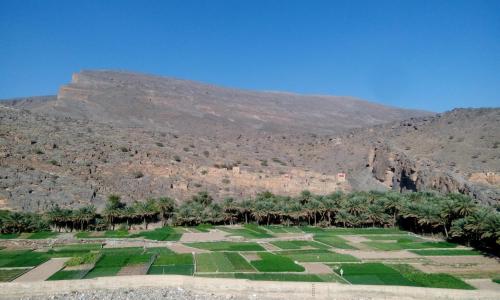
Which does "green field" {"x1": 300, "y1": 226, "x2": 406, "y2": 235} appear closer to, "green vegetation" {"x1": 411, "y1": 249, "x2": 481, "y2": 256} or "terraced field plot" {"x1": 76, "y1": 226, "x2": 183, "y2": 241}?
"green vegetation" {"x1": 411, "y1": 249, "x2": 481, "y2": 256}

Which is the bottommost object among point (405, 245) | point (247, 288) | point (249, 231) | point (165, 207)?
point (247, 288)

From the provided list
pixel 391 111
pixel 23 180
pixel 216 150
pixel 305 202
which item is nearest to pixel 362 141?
pixel 216 150

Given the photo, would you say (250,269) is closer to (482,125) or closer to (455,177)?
(455,177)

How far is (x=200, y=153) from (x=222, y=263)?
5215 cm

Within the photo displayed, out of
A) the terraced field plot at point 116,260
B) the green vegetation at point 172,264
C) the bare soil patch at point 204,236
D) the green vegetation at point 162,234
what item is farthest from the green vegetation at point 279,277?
the green vegetation at point 162,234

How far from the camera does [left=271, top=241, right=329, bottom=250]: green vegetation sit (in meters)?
43.2

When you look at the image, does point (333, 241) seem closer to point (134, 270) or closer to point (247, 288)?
point (247, 288)

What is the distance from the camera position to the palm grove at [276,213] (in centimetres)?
4900

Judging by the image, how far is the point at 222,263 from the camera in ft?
117

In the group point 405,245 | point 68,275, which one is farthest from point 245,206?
point 68,275

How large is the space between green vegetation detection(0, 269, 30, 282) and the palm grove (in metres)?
17.4

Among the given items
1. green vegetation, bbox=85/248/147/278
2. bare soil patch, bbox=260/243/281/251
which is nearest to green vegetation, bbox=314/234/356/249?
bare soil patch, bbox=260/243/281/251

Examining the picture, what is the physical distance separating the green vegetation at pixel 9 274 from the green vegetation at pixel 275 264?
54.0ft

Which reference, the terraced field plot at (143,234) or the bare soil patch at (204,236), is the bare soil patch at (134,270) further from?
the terraced field plot at (143,234)
